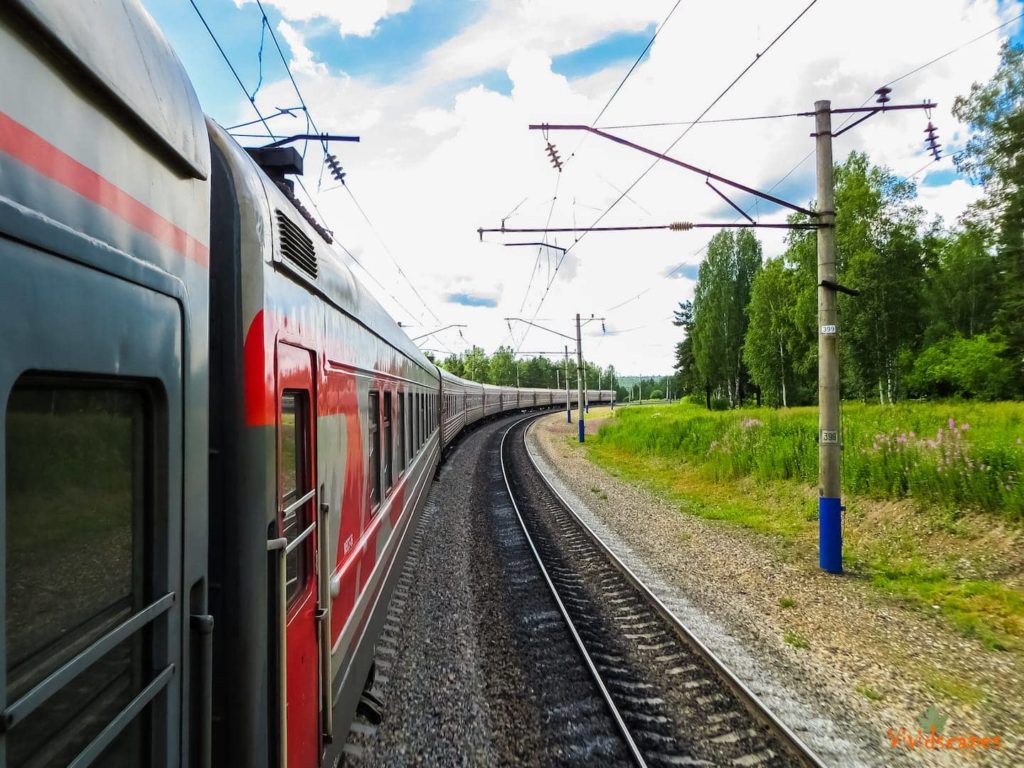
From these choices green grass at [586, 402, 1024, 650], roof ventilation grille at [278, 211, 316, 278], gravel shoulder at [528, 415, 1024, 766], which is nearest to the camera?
roof ventilation grille at [278, 211, 316, 278]

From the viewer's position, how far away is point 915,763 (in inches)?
167

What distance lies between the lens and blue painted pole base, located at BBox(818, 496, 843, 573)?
8031 millimetres

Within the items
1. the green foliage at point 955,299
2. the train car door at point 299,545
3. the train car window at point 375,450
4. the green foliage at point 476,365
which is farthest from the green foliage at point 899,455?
the green foliage at point 476,365

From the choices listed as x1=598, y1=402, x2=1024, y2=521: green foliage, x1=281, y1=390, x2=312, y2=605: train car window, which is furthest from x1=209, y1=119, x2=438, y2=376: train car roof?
x1=598, y1=402, x2=1024, y2=521: green foliage

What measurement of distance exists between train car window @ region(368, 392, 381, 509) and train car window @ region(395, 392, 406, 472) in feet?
5.03

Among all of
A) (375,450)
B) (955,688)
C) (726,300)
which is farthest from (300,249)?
(726,300)

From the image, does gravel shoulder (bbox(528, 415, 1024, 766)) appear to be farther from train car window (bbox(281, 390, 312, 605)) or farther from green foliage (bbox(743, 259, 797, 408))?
green foliage (bbox(743, 259, 797, 408))

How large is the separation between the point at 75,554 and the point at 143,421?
0.40 metres

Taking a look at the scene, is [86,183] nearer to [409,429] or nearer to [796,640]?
[796,640]

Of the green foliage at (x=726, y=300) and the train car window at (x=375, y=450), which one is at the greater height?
the green foliage at (x=726, y=300)

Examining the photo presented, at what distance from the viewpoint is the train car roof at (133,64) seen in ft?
4.09

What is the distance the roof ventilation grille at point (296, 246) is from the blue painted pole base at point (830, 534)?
24.0 feet

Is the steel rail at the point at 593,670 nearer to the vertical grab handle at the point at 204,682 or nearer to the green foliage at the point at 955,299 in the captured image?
the vertical grab handle at the point at 204,682

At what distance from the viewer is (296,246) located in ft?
9.43
